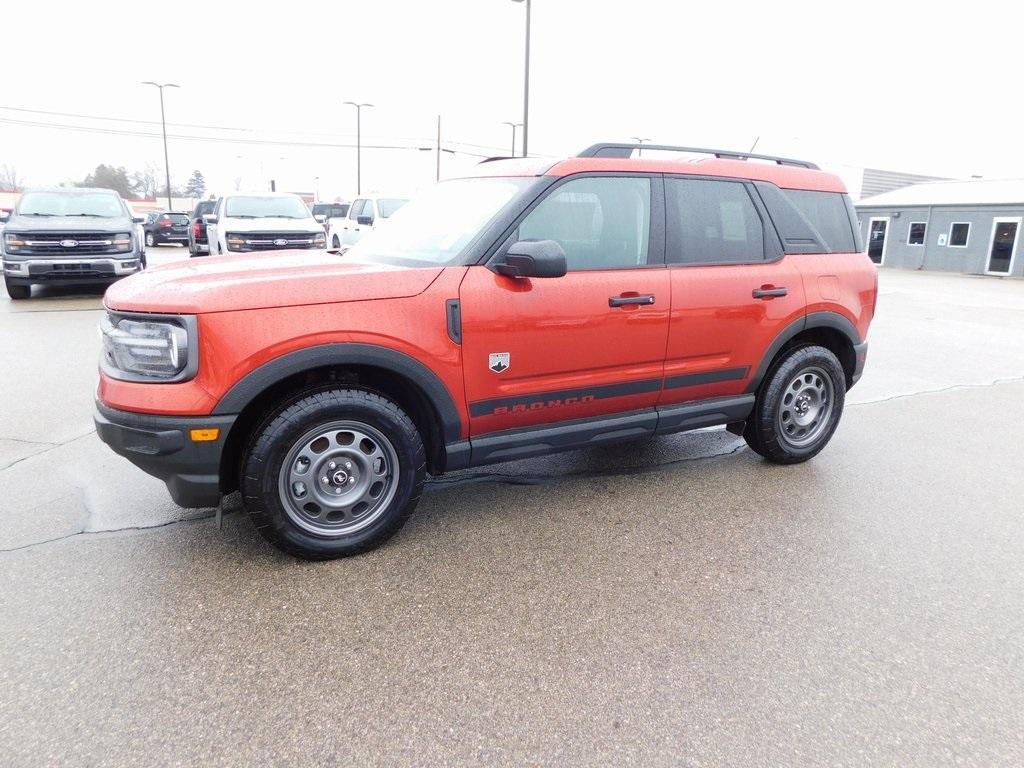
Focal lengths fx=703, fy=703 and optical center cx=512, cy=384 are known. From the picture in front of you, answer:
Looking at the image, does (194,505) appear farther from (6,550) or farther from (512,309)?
(512,309)

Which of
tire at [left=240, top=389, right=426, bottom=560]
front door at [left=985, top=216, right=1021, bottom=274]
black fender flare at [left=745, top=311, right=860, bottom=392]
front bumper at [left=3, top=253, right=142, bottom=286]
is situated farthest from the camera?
front door at [left=985, top=216, right=1021, bottom=274]

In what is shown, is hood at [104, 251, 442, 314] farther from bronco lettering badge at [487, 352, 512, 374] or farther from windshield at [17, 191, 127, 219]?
windshield at [17, 191, 127, 219]

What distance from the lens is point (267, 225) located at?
45.4 feet

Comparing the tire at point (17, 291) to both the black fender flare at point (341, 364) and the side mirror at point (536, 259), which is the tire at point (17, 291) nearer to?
the black fender flare at point (341, 364)

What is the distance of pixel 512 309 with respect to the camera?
3.38 m

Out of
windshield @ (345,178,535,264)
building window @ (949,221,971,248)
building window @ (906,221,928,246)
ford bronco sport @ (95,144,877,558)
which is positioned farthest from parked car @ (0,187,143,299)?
building window @ (906,221,928,246)

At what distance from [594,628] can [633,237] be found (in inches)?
81.8

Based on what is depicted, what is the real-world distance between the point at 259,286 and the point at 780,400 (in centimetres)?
322

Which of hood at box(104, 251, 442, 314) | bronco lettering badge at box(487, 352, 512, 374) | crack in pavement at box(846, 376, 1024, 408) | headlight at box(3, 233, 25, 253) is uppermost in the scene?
hood at box(104, 251, 442, 314)

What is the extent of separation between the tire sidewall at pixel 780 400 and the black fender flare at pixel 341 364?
2.16 m

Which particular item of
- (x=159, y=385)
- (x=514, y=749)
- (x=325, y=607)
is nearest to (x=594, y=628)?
(x=514, y=749)

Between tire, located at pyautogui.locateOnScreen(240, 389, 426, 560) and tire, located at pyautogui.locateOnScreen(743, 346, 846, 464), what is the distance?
2.34 metres

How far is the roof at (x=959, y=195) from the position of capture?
2762 centimetres

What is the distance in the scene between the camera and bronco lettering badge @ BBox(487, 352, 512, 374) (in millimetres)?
3404
